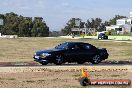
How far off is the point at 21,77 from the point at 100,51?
9.65 m

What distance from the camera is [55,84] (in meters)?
18.0

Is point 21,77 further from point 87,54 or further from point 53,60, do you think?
point 87,54

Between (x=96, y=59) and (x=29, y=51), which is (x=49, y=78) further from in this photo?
(x=29, y=51)

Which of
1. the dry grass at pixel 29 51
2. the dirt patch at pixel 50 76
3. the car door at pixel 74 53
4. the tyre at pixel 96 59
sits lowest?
the dry grass at pixel 29 51

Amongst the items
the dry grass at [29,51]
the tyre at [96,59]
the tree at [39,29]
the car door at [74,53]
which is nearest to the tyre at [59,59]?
the car door at [74,53]

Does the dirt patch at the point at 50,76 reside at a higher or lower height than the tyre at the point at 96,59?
lower

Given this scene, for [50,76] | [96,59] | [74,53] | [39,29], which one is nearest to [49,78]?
[50,76]

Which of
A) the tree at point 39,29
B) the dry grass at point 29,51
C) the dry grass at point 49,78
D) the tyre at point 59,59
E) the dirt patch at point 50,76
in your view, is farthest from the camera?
the tree at point 39,29

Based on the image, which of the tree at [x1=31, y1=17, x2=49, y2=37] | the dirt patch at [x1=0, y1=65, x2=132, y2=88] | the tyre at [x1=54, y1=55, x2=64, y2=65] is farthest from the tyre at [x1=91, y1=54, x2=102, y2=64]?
the tree at [x1=31, y1=17, x2=49, y2=37]

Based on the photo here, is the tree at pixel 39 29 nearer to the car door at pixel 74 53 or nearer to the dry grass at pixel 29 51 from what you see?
the dry grass at pixel 29 51

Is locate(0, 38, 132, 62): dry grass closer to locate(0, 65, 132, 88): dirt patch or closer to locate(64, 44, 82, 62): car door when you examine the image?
locate(64, 44, 82, 62): car door

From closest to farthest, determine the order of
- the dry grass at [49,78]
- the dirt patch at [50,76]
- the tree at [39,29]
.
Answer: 1. the dry grass at [49,78]
2. the dirt patch at [50,76]
3. the tree at [39,29]

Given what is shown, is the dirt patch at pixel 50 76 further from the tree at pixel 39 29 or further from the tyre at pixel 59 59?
the tree at pixel 39 29

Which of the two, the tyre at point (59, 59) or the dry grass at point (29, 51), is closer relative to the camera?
the tyre at point (59, 59)
